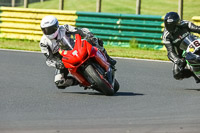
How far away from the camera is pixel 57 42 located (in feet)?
32.4

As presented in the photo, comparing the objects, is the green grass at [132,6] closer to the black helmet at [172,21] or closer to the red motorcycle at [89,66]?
the black helmet at [172,21]

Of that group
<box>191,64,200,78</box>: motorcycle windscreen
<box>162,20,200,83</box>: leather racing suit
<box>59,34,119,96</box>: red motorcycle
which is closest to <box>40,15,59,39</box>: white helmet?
<box>59,34,119,96</box>: red motorcycle

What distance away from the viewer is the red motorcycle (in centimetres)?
916

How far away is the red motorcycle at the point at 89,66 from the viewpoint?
9156 millimetres

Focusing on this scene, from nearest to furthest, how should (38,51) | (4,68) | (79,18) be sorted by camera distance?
(4,68), (38,51), (79,18)

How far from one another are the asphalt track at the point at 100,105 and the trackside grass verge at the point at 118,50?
2756 mm

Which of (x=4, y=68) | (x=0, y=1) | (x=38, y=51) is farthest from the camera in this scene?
(x=0, y=1)

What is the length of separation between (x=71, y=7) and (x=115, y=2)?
3.03 metres

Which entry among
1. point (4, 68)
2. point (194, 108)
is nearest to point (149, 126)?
point (194, 108)

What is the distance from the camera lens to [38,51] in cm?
1747

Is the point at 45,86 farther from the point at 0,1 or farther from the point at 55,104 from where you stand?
the point at 0,1

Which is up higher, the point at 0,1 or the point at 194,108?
the point at 0,1

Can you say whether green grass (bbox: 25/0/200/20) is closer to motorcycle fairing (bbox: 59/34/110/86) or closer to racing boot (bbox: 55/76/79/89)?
racing boot (bbox: 55/76/79/89)

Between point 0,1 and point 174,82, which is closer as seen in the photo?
point 174,82
